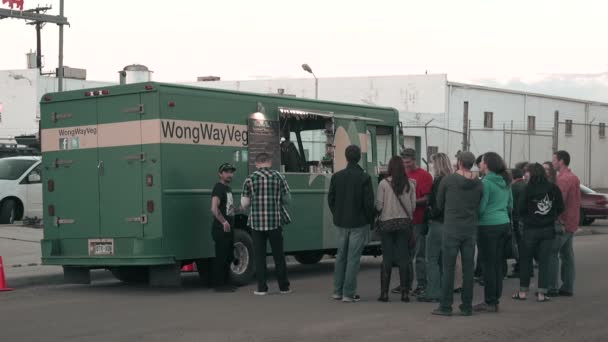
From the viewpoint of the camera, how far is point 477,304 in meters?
11.7

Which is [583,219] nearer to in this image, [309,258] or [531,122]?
[309,258]

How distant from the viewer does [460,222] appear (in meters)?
10.6

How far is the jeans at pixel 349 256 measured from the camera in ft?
39.7

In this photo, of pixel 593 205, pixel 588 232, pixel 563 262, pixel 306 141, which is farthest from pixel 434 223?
pixel 593 205

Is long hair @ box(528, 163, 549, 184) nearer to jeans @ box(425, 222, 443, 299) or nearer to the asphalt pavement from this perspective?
jeans @ box(425, 222, 443, 299)

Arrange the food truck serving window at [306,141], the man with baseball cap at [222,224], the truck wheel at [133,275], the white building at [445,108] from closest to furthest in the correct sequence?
the man with baseball cap at [222,224] < the truck wheel at [133,275] < the food truck serving window at [306,141] < the white building at [445,108]

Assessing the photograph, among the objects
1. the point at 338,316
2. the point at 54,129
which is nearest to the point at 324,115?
the point at 54,129

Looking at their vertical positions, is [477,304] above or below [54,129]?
below

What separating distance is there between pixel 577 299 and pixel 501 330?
3081 mm

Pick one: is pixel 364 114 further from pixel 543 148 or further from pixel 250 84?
pixel 250 84

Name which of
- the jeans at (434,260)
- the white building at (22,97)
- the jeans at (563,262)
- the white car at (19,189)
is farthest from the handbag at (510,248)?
the white building at (22,97)

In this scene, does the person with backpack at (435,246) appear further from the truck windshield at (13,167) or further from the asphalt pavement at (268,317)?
the truck windshield at (13,167)

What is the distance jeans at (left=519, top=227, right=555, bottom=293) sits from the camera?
39.8 feet

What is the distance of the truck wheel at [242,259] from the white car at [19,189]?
39.9 ft
